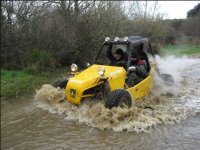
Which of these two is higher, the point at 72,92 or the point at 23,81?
the point at 72,92

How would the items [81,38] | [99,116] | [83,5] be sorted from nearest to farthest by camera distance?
[99,116], [81,38], [83,5]

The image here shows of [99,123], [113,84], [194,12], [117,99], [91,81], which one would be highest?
[194,12]

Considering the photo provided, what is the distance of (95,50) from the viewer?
16.8 m

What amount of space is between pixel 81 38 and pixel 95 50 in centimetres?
88

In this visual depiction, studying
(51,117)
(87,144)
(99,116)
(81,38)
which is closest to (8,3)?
(81,38)

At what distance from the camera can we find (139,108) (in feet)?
29.1

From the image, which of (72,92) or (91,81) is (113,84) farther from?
(72,92)

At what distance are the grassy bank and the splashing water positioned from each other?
0.89 m

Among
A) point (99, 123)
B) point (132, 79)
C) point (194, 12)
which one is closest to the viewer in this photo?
point (99, 123)

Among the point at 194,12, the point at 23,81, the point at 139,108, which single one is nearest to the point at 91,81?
the point at 139,108

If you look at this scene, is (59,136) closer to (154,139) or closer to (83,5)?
(154,139)

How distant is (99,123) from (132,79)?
6.04ft

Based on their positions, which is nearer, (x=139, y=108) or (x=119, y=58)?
(x=139, y=108)

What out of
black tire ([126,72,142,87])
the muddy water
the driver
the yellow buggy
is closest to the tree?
the yellow buggy
